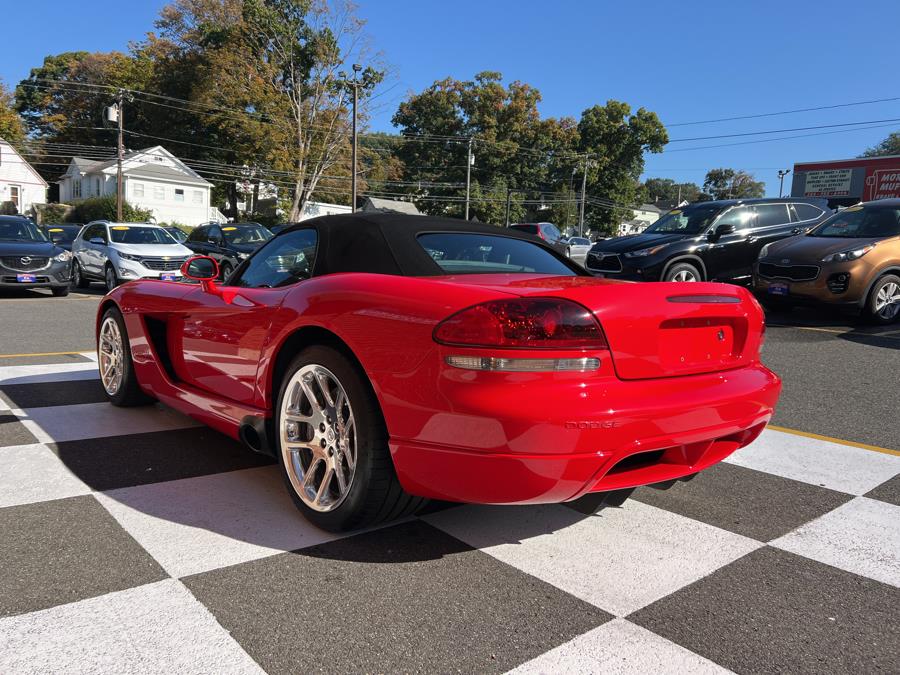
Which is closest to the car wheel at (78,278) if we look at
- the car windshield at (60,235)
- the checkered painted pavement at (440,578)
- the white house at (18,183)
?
the car windshield at (60,235)

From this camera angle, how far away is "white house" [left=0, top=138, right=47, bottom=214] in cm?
5538

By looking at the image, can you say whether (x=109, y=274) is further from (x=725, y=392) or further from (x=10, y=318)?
(x=725, y=392)

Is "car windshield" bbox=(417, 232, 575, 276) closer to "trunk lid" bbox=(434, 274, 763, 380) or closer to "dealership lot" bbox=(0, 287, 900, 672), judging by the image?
"trunk lid" bbox=(434, 274, 763, 380)

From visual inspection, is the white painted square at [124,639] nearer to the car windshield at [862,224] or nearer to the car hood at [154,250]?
the car windshield at [862,224]

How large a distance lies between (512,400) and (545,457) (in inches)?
8.6

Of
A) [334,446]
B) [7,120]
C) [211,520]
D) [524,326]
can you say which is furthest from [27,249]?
[7,120]

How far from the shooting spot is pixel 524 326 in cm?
235

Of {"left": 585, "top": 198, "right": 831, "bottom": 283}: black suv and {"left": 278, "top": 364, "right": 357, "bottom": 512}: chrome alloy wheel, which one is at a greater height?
{"left": 585, "top": 198, "right": 831, "bottom": 283}: black suv

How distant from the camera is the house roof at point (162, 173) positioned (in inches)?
2121

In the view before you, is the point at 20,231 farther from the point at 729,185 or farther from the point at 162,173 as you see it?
the point at 729,185

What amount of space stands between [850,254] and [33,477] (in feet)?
31.8

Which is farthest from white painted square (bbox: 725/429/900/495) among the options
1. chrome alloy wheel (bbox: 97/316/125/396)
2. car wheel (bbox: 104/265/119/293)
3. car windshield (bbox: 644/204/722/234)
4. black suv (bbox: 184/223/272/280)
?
black suv (bbox: 184/223/272/280)

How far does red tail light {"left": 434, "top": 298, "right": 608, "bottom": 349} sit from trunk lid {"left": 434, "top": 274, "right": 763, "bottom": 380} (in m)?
0.06

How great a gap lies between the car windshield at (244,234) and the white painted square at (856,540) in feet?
53.4
